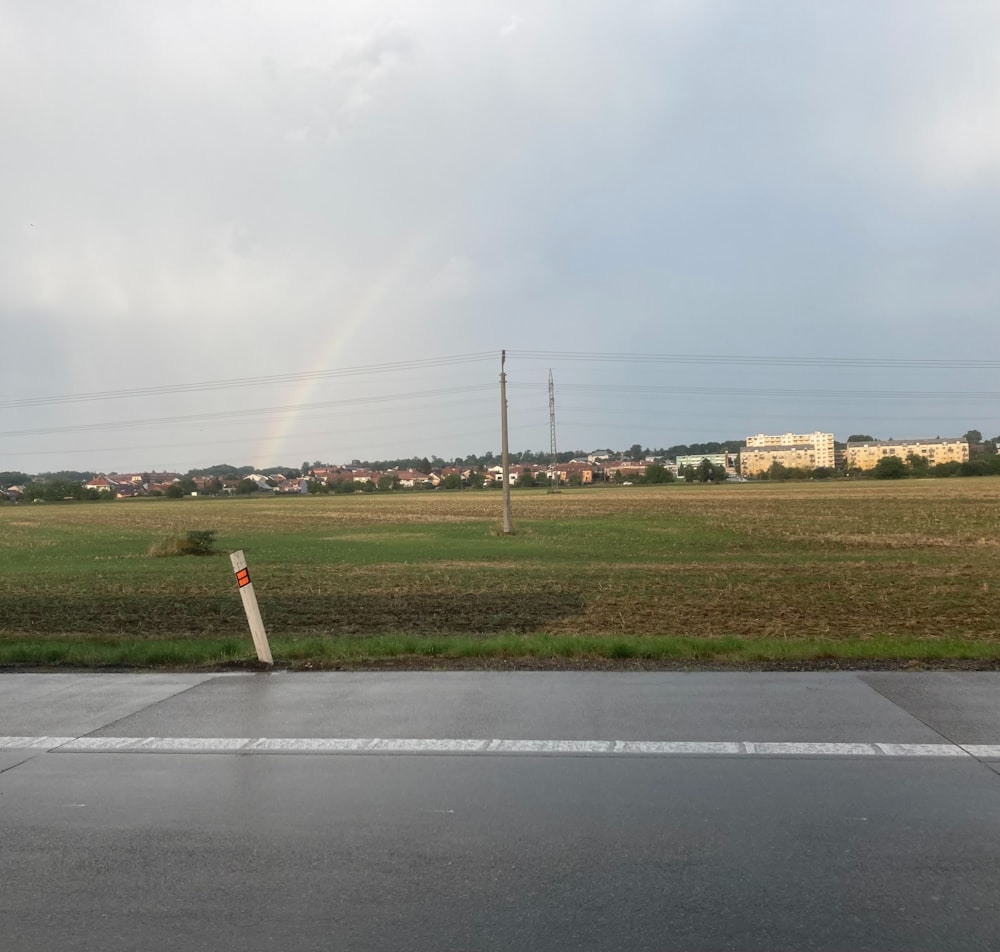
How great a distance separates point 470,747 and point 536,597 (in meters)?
11.9

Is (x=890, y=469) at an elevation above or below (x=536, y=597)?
above

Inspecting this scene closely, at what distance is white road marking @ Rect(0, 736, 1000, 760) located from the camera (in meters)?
5.45

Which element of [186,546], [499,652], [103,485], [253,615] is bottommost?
[186,546]

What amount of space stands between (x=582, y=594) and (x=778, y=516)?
113 feet

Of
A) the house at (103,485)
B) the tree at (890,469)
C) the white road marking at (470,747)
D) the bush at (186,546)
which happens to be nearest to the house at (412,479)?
the house at (103,485)

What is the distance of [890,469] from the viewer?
459 ft

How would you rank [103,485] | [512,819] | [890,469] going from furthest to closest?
[103,485] → [890,469] → [512,819]

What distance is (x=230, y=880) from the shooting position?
3.91 m

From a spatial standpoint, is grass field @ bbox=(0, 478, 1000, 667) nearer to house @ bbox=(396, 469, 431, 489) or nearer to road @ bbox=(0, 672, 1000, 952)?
road @ bbox=(0, 672, 1000, 952)

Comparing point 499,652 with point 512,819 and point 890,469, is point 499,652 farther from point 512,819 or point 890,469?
point 890,469

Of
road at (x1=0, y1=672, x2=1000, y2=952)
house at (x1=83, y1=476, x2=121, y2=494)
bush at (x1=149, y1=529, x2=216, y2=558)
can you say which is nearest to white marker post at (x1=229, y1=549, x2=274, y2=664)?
road at (x1=0, y1=672, x2=1000, y2=952)

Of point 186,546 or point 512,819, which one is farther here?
point 186,546

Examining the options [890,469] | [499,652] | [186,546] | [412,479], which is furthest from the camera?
[412,479]

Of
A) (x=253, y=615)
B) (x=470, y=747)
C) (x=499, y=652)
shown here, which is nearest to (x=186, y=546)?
(x=253, y=615)
